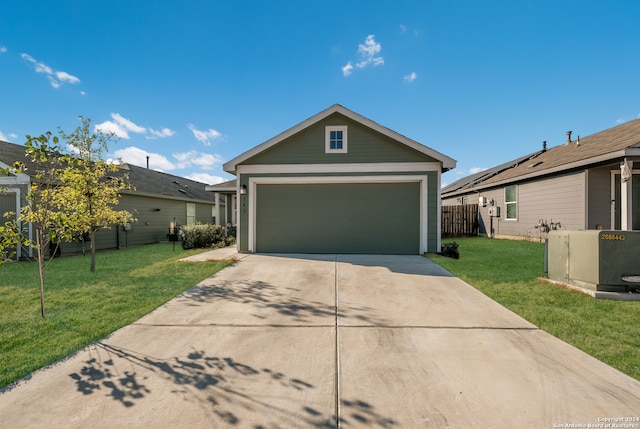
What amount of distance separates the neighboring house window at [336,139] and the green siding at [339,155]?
13 centimetres

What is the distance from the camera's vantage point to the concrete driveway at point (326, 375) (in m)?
1.86

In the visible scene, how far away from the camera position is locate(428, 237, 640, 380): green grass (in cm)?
276

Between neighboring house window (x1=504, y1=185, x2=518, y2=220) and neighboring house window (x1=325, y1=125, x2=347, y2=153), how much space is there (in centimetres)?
951

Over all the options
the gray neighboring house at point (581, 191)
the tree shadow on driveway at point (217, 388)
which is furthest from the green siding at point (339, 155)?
the tree shadow on driveway at point (217, 388)

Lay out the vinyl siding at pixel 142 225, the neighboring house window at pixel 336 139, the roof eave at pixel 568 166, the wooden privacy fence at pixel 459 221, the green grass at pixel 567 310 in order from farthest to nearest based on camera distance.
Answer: the wooden privacy fence at pixel 459 221 → the vinyl siding at pixel 142 225 → the neighboring house window at pixel 336 139 → the roof eave at pixel 568 166 → the green grass at pixel 567 310

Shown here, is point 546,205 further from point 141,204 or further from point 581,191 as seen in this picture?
point 141,204

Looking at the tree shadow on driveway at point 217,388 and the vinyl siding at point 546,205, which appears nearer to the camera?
the tree shadow on driveway at point 217,388

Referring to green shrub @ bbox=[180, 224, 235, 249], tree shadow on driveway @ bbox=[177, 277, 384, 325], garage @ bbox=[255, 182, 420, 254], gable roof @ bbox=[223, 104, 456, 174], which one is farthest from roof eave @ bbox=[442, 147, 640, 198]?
green shrub @ bbox=[180, 224, 235, 249]

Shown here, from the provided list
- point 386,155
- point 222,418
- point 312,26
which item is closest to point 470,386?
point 222,418

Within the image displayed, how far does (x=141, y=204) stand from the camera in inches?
511

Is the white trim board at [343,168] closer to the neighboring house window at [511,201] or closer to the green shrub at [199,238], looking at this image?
the green shrub at [199,238]

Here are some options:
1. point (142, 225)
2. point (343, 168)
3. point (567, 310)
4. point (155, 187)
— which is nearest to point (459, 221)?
point (343, 168)

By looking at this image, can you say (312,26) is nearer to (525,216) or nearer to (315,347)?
(315,347)

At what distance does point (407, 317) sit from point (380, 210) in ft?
18.4
